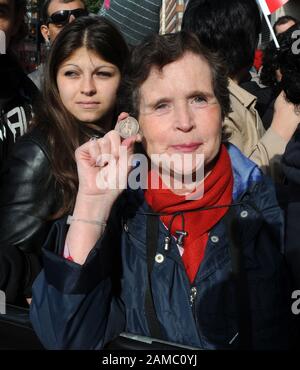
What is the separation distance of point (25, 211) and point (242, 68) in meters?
1.37

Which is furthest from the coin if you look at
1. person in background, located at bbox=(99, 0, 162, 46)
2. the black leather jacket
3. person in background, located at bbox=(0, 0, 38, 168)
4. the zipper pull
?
person in background, located at bbox=(99, 0, 162, 46)

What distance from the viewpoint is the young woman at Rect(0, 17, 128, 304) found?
177cm

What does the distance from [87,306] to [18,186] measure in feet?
1.89

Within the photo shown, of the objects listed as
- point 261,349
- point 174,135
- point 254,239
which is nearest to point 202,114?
point 174,135

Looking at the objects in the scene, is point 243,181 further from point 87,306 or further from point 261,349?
point 87,306

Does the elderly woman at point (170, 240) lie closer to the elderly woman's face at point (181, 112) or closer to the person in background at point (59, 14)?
the elderly woman's face at point (181, 112)

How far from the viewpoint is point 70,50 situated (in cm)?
224

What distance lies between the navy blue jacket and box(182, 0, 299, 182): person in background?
607mm

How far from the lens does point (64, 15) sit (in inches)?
151

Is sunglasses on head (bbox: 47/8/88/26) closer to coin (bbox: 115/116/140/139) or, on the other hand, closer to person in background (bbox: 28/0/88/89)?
person in background (bbox: 28/0/88/89)

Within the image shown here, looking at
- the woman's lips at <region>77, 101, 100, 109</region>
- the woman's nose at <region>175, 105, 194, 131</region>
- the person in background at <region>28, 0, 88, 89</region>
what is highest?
the woman's nose at <region>175, 105, 194, 131</region>

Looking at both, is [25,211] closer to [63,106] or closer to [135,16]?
[63,106]

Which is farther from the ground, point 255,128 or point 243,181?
point 243,181

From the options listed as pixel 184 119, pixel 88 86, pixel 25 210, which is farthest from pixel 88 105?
pixel 184 119
